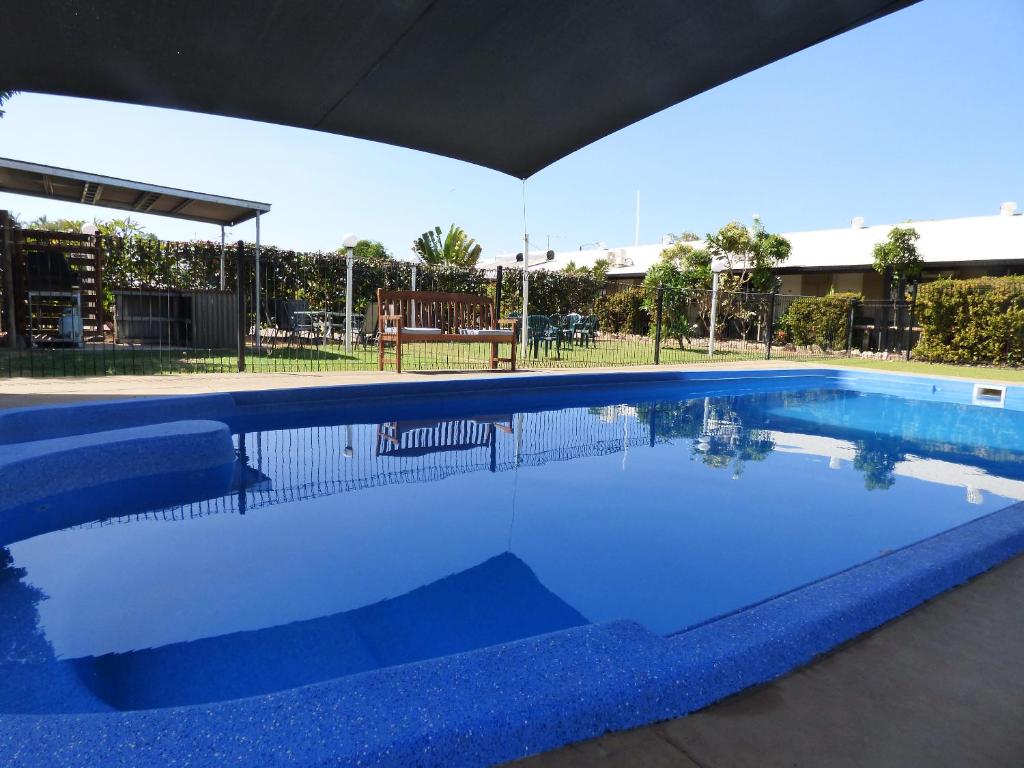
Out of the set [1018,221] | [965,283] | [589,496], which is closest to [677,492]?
[589,496]

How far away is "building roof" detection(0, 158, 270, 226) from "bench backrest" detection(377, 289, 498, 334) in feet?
10.3

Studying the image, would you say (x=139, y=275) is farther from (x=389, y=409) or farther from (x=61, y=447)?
(x=61, y=447)

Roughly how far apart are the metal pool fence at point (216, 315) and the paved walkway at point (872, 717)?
755 cm

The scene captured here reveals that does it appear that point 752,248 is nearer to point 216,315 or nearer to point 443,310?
point 443,310

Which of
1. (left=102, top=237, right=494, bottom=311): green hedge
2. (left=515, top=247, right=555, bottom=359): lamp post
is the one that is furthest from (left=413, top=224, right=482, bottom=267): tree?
(left=515, top=247, right=555, bottom=359): lamp post

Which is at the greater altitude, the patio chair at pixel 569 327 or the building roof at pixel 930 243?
the building roof at pixel 930 243

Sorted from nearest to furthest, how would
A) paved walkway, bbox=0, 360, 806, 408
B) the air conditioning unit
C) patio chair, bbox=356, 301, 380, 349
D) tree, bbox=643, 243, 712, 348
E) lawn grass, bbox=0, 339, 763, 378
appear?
1. paved walkway, bbox=0, 360, 806, 408
2. lawn grass, bbox=0, 339, 763, 378
3. patio chair, bbox=356, 301, 380, 349
4. tree, bbox=643, 243, 712, 348
5. the air conditioning unit

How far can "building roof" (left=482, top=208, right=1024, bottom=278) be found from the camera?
55.5 feet

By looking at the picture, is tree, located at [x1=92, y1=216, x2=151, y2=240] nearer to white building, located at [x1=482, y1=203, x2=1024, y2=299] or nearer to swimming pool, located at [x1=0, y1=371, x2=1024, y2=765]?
white building, located at [x1=482, y1=203, x2=1024, y2=299]

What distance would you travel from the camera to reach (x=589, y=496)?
438 centimetres

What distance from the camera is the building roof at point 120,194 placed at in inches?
361

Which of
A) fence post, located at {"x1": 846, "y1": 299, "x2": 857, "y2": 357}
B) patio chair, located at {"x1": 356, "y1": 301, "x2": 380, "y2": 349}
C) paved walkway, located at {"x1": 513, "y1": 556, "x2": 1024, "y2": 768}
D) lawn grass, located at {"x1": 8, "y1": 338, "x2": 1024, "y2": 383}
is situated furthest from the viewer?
fence post, located at {"x1": 846, "y1": 299, "x2": 857, "y2": 357}

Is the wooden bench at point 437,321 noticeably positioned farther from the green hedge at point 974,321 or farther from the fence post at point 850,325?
the green hedge at point 974,321

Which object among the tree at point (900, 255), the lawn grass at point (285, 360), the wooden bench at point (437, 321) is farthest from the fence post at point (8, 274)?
the tree at point (900, 255)
